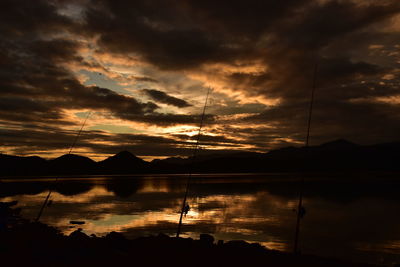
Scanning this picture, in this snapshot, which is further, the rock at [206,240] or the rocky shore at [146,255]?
the rock at [206,240]

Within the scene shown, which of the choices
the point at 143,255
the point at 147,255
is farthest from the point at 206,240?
the point at 143,255

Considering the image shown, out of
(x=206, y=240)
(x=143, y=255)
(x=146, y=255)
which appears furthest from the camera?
(x=206, y=240)

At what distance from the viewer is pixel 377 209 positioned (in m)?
30.6

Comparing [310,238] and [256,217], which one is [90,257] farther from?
[256,217]

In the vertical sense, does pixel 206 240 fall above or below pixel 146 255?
above

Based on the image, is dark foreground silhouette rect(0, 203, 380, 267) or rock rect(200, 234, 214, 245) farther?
rock rect(200, 234, 214, 245)

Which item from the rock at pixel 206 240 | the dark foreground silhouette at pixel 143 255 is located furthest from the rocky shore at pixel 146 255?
the rock at pixel 206 240

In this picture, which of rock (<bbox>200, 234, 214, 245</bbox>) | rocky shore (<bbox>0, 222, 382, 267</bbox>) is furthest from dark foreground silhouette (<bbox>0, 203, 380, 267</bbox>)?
rock (<bbox>200, 234, 214, 245</bbox>)

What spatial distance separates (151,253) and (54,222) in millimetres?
17380

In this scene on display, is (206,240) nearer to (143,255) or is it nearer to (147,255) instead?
(147,255)

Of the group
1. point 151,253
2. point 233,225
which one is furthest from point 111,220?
point 151,253

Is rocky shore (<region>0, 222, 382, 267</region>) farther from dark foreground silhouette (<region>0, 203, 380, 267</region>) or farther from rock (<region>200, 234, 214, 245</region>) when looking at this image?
rock (<region>200, 234, 214, 245</region>)

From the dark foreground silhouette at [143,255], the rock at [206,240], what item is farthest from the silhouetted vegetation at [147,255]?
the rock at [206,240]

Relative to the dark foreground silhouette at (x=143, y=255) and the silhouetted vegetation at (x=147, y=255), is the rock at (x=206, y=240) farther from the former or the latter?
the silhouetted vegetation at (x=147, y=255)
